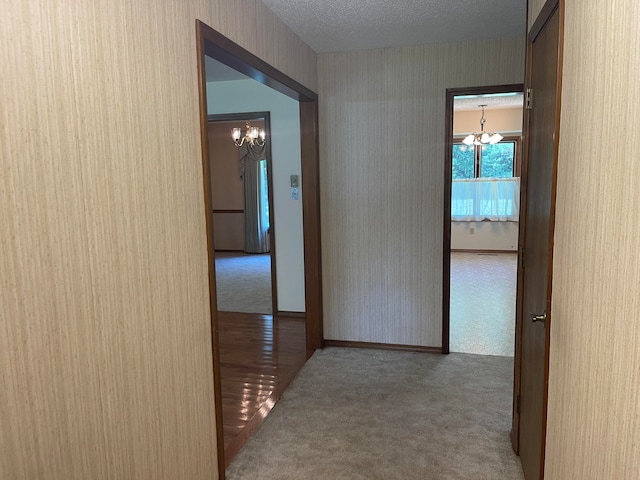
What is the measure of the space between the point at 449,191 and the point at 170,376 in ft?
8.50

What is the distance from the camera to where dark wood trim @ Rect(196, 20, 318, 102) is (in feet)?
6.77

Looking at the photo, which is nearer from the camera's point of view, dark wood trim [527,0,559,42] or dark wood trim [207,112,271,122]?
dark wood trim [527,0,559,42]

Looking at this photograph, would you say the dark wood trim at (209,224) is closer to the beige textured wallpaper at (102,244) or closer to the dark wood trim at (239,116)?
the beige textured wallpaper at (102,244)

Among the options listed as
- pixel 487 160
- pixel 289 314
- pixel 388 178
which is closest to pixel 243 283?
pixel 289 314

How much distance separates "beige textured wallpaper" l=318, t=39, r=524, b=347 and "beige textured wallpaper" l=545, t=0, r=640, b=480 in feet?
6.98

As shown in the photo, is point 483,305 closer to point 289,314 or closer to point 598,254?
point 289,314

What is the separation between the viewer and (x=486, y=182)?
28.0 feet

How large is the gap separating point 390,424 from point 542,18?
2237 millimetres

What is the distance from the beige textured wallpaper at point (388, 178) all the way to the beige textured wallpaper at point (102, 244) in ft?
5.98

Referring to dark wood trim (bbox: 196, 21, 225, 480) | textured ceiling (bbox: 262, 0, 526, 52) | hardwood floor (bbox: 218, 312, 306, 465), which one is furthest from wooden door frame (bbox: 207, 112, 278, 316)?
dark wood trim (bbox: 196, 21, 225, 480)

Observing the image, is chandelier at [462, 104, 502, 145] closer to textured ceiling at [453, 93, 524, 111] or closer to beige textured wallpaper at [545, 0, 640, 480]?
textured ceiling at [453, 93, 524, 111]

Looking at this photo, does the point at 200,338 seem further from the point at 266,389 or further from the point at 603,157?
the point at 603,157

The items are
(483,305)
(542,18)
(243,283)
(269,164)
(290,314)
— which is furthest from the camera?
(243,283)

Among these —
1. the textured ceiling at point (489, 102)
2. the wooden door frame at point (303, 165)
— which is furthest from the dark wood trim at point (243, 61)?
the textured ceiling at point (489, 102)
